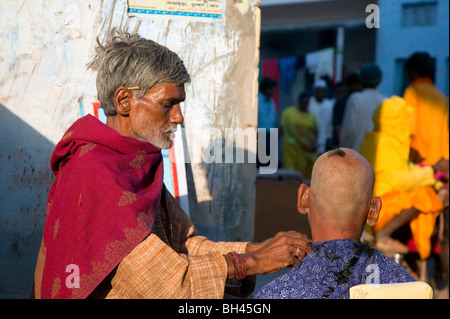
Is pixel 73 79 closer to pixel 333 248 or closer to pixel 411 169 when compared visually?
pixel 333 248

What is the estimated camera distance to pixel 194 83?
12.4ft

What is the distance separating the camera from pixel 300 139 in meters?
9.02

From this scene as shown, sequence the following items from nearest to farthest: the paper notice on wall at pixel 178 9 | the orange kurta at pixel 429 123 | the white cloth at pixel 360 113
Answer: the paper notice on wall at pixel 178 9, the orange kurta at pixel 429 123, the white cloth at pixel 360 113

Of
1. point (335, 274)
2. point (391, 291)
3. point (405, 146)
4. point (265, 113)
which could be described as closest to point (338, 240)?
point (335, 274)

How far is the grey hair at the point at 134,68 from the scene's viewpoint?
245 centimetres

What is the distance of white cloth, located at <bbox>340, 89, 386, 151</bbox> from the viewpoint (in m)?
6.46

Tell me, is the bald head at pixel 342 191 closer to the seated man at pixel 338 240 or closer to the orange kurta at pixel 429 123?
the seated man at pixel 338 240

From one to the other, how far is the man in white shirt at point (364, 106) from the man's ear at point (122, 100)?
14.7 ft

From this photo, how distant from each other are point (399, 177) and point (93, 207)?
10.8ft

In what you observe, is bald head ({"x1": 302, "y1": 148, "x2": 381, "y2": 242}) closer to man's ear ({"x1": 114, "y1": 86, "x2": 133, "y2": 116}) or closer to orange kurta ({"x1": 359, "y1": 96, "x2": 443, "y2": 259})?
man's ear ({"x1": 114, "y1": 86, "x2": 133, "y2": 116})

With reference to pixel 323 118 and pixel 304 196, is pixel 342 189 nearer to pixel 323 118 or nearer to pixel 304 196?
pixel 304 196

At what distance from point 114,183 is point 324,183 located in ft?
2.84

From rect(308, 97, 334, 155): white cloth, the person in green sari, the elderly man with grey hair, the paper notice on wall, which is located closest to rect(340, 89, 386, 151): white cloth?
the person in green sari

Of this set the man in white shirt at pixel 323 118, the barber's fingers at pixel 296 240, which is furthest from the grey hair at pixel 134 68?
the man in white shirt at pixel 323 118
